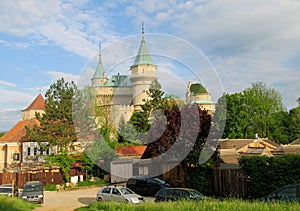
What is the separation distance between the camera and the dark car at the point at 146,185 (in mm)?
24188

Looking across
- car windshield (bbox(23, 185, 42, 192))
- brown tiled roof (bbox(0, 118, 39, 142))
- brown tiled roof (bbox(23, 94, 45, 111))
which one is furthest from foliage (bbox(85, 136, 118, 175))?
brown tiled roof (bbox(23, 94, 45, 111))

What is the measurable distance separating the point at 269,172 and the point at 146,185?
928 cm

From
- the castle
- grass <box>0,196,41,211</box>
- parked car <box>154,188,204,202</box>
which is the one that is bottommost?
Result: grass <box>0,196,41,211</box>

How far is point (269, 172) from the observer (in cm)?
1941

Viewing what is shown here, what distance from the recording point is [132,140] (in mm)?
40250

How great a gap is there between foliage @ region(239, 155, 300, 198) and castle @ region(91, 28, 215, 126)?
8709 millimetres

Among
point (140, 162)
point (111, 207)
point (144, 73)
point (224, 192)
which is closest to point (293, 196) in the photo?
point (224, 192)

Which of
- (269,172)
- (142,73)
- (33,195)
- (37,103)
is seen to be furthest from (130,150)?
(37,103)

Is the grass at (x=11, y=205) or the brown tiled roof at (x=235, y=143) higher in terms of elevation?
the brown tiled roof at (x=235, y=143)

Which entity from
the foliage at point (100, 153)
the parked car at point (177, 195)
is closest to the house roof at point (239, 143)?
the foliage at point (100, 153)

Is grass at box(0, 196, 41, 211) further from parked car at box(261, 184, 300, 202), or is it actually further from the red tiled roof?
the red tiled roof

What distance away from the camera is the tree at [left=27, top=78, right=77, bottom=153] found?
36000mm

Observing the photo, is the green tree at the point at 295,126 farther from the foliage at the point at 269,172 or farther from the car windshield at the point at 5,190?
the car windshield at the point at 5,190

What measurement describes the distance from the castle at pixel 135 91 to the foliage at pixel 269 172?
8709 mm
